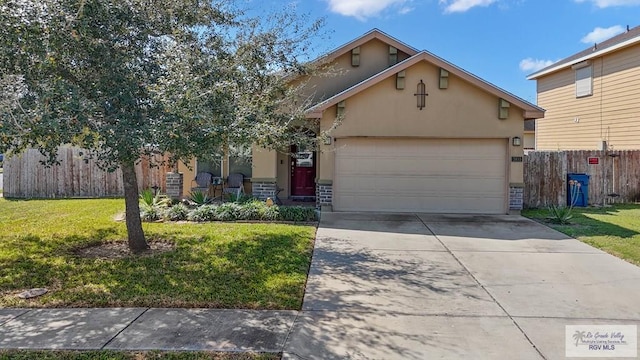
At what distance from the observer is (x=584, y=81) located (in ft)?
57.7

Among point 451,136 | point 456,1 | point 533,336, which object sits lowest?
point 533,336

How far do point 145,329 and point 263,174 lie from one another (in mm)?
7539

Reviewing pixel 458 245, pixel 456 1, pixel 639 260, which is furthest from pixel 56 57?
pixel 456 1

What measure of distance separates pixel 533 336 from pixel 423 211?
24.5ft

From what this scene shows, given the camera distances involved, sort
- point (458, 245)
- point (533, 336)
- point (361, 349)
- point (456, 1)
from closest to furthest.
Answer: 1. point (361, 349)
2. point (533, 336)
3. point (458, 245)
4. point (456, 1)

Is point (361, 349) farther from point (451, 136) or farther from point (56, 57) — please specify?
point (451, 136)

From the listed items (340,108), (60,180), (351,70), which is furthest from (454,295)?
(60,180)

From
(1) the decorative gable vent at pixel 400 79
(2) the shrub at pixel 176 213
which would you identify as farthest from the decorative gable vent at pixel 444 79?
(2) the shrub at pixel 176 213

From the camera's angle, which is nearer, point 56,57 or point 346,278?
point 56,57

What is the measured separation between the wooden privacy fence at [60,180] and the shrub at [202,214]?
4533mm

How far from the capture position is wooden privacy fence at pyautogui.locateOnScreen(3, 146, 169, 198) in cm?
1388

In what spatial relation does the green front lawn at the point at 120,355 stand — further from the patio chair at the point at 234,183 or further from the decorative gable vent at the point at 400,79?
the patio chair at the point at 234,183

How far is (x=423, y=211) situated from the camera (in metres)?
11.5

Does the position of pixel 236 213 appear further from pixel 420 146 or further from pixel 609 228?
pixel 609 228
